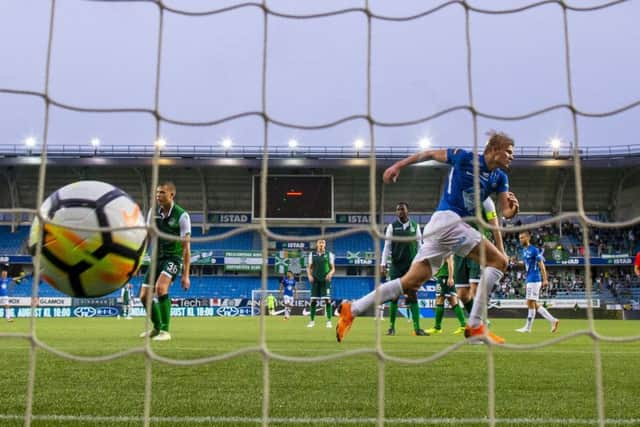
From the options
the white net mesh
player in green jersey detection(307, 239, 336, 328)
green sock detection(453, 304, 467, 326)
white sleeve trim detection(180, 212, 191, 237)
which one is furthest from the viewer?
player in green jersey detection(307, 239, 336, 328)

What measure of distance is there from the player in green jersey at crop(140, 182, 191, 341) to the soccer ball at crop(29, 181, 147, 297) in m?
2.97

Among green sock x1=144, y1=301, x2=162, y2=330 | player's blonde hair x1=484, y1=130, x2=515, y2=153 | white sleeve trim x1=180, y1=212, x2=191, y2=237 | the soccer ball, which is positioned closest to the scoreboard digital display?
green sock x1=144, y1=301, x2=162, y2=330

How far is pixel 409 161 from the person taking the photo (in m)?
4.13

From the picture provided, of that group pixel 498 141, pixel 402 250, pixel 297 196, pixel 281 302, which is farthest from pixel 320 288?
pixel 281 302

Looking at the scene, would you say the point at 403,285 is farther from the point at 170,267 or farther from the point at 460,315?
the point at 460,315

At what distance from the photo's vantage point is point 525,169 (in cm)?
2755

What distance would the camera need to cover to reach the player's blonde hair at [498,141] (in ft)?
14.2

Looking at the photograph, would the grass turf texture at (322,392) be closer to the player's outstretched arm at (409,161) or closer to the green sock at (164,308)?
the player's outstretched arm at (409,161)

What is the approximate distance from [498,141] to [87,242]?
2.90 m

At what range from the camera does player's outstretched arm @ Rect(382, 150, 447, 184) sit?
13.4ft

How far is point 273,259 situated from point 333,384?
2576 centimetres

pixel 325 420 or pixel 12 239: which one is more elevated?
pixel 12 239

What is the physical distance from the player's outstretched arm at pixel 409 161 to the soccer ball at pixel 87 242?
69.0 inches

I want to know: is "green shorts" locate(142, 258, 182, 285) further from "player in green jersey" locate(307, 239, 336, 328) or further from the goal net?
the goal net
